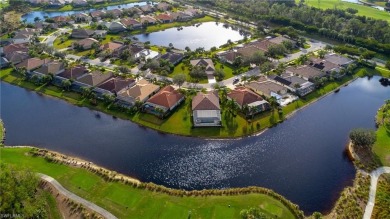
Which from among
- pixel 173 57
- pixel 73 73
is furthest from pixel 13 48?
pixel 173 57

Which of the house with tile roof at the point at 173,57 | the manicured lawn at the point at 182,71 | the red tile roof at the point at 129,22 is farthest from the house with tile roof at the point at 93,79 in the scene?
the red tile roof at the point at 129,22

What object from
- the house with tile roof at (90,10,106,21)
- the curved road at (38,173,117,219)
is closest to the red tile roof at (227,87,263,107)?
the curved road at (38,173,117,219)

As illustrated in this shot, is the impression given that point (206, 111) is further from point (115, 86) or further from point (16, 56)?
point (16, 56)

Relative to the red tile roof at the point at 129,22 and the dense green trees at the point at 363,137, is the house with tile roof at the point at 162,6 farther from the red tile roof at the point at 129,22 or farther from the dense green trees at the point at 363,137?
the dense green trees at the point at 363,137

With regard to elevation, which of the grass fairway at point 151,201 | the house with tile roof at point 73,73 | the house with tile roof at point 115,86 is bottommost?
the grass fairway at point 151,201

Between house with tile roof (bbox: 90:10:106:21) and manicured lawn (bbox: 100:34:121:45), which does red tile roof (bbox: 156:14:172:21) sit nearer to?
house with tile roof (bbox: 90:10:106:21)

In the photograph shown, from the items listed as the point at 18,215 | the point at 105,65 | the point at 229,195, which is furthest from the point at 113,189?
the point at 105,65
